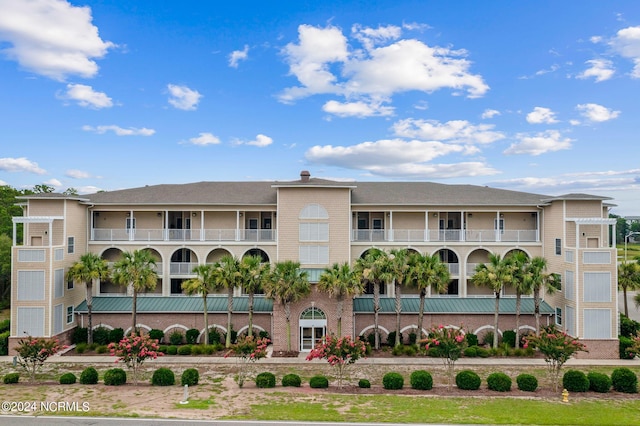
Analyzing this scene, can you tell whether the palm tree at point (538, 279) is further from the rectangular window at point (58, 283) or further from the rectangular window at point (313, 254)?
the rectangular window at point (58, 283)

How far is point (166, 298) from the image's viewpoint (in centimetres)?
3158

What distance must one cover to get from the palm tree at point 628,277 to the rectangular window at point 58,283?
41.6 meters

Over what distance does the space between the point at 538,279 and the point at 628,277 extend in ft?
43.5

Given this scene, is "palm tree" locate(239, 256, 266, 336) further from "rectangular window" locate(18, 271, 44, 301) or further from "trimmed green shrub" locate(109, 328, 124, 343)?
"rectangular window" locate(18, 271, 44, 301)

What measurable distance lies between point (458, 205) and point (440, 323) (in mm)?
8618

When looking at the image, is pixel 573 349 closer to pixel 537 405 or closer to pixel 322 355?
pixel 537 405

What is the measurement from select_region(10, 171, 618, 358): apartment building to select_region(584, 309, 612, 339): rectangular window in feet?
0.20

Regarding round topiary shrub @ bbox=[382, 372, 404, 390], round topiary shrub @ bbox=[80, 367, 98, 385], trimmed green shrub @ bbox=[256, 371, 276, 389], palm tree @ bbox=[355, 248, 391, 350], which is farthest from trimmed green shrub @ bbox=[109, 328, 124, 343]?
round topiary shrub @ bbox=[382, 372, 404, 390]

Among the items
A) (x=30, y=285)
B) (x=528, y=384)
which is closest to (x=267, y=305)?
(x=30, y=285)

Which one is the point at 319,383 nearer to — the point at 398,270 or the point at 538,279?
the point at 398,270

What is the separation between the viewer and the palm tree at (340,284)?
88.1 ft

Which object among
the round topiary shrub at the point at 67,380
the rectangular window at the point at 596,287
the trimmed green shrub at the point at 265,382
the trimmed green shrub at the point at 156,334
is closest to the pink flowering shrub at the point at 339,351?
the trimmed green shrub at the point at 265,382

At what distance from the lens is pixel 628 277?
3475cm

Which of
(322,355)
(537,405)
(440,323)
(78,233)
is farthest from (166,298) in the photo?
(537,405)
